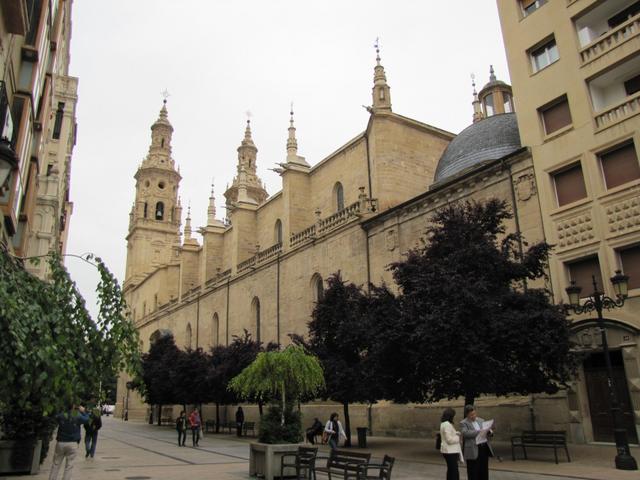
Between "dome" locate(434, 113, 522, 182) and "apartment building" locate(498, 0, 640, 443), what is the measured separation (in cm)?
308

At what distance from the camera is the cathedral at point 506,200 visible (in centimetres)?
1558

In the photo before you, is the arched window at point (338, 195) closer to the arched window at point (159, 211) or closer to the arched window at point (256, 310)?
the arched window at point (256, 310)

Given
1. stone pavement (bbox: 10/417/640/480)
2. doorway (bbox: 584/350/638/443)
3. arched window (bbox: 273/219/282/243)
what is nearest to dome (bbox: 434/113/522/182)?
doorway (bbox: 584/350/638/443)

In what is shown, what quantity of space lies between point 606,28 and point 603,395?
37.4 feet

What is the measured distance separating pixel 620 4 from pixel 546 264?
332 inches

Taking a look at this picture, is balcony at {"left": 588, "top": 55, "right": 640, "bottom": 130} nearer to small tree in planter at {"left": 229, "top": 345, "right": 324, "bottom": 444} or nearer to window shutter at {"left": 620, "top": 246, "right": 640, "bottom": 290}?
window shutter at {"left": 620, "top": 246, "right": 640, "bottom": 290}

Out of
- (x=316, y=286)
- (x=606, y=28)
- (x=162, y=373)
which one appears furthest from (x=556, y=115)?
(x=162, y=373)

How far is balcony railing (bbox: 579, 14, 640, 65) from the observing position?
16.0 metres

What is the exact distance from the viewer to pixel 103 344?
6250 mm

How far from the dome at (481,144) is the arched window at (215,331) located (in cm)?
2381

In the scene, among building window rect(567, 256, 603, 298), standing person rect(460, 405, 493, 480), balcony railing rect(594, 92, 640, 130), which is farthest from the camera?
building window rect(567, 256, 603, 298)

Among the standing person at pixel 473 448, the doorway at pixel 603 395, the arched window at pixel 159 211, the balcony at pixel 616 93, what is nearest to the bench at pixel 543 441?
the doorway at pixel 603 395

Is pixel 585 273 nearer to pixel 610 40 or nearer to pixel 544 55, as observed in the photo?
pixel 610 40

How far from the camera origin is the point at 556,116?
59.5 ft
